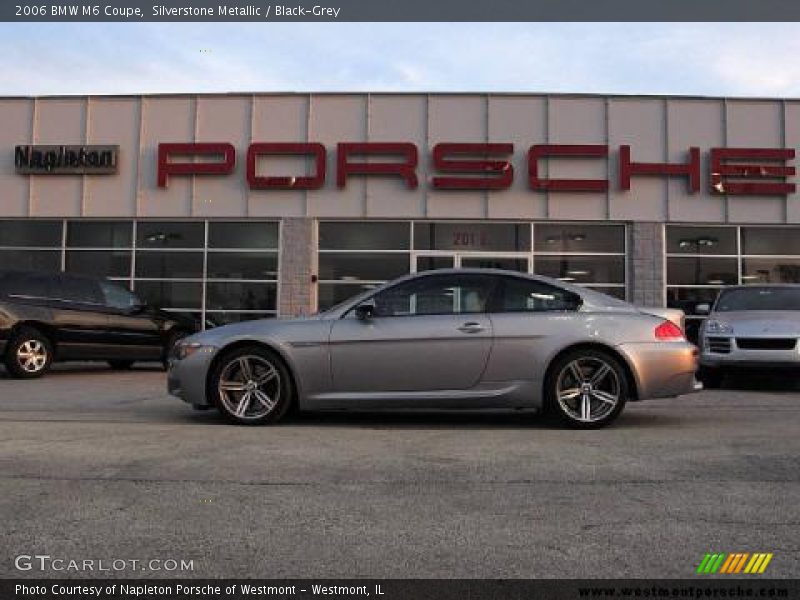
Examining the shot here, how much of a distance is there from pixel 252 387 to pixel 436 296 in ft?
5.99

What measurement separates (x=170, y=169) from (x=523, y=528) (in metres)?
14.3

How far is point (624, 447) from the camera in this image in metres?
6.09

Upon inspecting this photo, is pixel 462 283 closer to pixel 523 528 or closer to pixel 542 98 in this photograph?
pixel 523 528

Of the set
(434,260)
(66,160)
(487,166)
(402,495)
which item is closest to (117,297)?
(66,160)

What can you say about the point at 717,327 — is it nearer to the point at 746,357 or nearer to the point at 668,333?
the point at 746,357

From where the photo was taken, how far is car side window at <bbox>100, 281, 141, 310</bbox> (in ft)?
43.3

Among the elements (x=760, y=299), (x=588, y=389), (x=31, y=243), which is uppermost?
(x=31, y=243)

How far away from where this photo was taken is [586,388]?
6.98 meters

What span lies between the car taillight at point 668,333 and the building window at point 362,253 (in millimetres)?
9733

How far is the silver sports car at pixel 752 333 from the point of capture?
1061 cm

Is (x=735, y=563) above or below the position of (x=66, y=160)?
below

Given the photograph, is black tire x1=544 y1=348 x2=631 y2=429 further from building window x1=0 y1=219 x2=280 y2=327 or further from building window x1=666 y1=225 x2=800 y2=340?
building window x1=0 y1=219 x2=280 y2=327

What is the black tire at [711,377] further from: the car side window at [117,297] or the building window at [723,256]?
the car side window at [117,297]

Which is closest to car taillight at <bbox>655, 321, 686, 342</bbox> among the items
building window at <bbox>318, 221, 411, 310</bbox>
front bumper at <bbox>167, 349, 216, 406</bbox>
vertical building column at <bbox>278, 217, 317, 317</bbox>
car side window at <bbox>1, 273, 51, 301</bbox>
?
front bumper at <bbox>167, 349, 216, 406</bbox>
